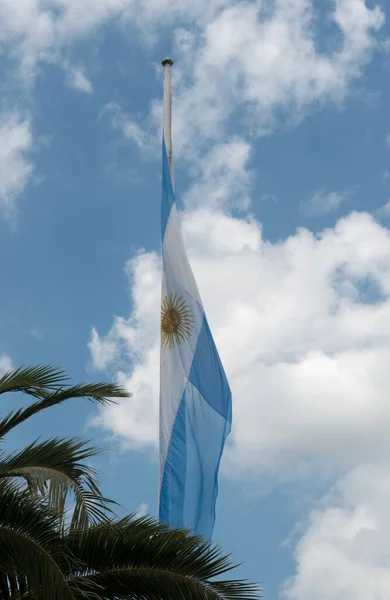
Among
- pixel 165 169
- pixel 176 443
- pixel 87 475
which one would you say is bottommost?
pixel 87 475

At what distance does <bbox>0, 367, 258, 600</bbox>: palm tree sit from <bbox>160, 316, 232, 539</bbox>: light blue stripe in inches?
152

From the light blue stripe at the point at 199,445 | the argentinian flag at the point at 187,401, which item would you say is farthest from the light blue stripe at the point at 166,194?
the light blue stripe at the point at 199,445

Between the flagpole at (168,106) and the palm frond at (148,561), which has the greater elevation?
the flagpole at (168,106)

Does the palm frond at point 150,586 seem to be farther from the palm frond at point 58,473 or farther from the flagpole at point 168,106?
the flagpole at point 168,106

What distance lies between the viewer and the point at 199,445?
14.1m

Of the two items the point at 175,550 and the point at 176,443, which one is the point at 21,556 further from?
the point at 176,443

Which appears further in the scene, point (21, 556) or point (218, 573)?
point (218, 573)

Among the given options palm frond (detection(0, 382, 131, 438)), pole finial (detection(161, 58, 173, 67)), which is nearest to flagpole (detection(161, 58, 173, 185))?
pole finial (detection(161, 58, 173, 67))

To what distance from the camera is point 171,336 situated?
14.8m

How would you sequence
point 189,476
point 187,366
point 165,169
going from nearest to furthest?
1. point 189,476
2. point 187,366
3. point 165,169

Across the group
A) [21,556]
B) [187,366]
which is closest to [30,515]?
[21,556]

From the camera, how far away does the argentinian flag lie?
44.4ft

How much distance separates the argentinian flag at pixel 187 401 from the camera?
1355 centimetres

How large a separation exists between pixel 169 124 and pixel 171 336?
13.6ft
